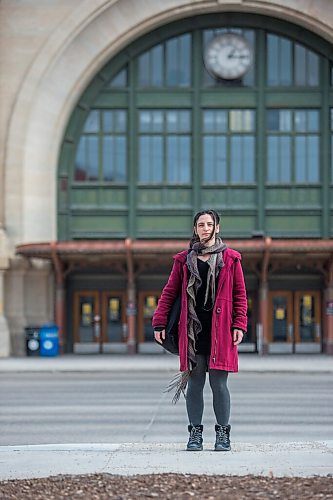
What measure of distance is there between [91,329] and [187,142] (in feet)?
24.7

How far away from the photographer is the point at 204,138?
34281 mm

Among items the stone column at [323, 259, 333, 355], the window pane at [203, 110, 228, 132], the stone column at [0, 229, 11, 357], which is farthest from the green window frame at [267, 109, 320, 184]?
the stone column at [0, 229, 11, 357]

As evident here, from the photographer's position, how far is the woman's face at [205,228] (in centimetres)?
802

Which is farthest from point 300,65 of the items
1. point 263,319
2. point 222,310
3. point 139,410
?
point 222,310

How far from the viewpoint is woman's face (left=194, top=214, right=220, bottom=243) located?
8016 mm

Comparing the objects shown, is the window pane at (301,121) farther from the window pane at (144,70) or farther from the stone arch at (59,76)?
the window pane at (144,70)

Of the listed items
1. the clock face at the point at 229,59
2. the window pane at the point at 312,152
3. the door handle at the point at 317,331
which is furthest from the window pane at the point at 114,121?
the door handle at the point at 317,331

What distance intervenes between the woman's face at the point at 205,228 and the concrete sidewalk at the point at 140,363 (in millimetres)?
17723

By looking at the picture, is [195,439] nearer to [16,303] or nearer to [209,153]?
[16,303]

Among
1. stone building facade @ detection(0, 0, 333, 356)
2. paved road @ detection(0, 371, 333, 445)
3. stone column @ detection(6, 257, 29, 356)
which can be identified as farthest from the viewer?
stone building facade @ detection(0, 0, 333, 356)

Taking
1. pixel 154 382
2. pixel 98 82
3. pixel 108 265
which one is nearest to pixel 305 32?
pixel 98 82

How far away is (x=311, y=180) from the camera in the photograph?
3434 cm

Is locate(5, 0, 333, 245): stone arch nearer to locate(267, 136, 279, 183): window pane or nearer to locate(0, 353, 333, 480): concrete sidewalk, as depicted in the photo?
locate(267, 136, 279, 183): window pane

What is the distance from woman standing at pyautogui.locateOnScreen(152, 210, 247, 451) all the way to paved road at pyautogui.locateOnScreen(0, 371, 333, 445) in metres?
3.05
